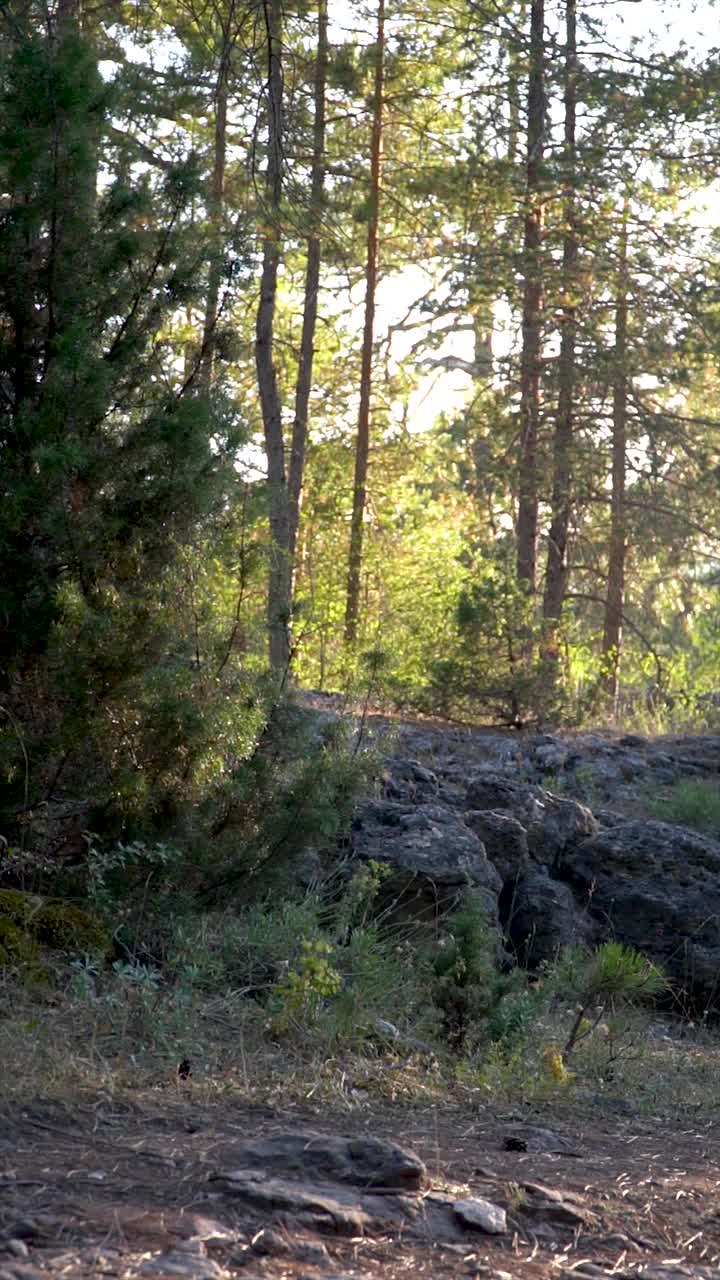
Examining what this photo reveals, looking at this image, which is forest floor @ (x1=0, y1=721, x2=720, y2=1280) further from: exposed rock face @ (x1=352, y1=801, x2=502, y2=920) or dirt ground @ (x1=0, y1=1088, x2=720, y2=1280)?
exposed rock face @ (x1=352, y1=801, x2=502, y2=920)

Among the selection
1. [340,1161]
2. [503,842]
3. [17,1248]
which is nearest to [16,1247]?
[17,1248]

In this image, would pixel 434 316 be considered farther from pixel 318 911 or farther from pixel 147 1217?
pixel 147 1217

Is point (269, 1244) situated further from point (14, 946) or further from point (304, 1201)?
point (14, 946)

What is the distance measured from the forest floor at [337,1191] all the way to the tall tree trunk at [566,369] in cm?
1551

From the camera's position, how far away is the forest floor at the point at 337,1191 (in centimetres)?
320

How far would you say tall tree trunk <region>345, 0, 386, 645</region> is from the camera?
19.5 meters

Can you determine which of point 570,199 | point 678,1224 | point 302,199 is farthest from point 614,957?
point 570,199

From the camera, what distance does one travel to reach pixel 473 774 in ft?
35.2

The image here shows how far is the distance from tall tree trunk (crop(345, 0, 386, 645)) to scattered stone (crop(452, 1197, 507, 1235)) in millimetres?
13122

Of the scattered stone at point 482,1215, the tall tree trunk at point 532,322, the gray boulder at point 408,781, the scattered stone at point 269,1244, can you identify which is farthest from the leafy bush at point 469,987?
the tall tree trunk at point 532,322

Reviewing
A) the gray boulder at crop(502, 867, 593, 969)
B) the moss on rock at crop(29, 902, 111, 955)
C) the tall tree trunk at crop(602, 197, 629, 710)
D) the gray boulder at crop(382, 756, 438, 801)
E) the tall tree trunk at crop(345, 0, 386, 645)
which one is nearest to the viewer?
the moss on rock at crop(29, 902, 111, 955)

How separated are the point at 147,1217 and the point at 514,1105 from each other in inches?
87.6

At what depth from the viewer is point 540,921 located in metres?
8.30

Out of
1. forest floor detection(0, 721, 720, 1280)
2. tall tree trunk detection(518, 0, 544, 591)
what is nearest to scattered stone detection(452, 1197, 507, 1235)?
forest floor detection(0, 721, 720, 1280)
